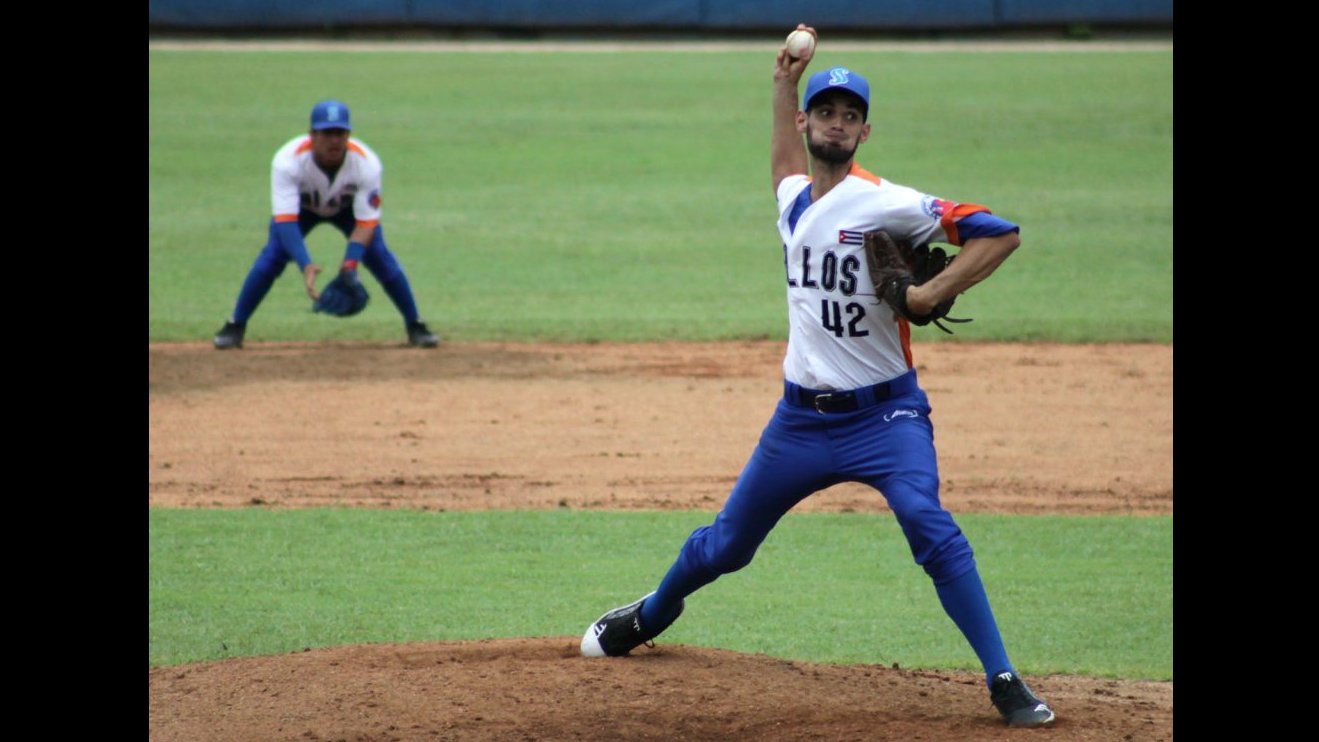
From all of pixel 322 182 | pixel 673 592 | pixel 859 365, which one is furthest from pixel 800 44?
pixel 322 182

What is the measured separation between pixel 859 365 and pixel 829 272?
317 millimetres

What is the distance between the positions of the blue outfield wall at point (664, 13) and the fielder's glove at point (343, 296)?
811 inches

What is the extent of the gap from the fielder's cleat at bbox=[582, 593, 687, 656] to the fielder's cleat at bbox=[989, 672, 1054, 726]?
1.24 metres

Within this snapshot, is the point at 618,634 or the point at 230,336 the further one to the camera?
the point at 230,336

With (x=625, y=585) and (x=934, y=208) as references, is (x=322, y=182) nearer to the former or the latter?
(x=625, y=585)

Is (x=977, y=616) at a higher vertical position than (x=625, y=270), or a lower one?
lower

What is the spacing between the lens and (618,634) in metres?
6.01

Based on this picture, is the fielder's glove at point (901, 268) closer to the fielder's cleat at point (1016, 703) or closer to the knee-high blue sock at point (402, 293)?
the fielder's cleat at point (1016, 703)

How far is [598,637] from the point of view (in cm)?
605

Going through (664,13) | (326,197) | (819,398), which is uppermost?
(664,13)

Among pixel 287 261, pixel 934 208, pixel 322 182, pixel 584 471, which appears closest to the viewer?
pixel 934 208

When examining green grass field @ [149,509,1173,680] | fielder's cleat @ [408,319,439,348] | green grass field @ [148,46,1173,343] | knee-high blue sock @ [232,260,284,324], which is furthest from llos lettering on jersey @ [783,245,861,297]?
green grass field @ [148,46,1173,343]

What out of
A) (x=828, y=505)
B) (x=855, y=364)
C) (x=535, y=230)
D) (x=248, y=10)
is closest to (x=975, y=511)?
(x=828, y=505)

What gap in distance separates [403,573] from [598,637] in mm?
2134
